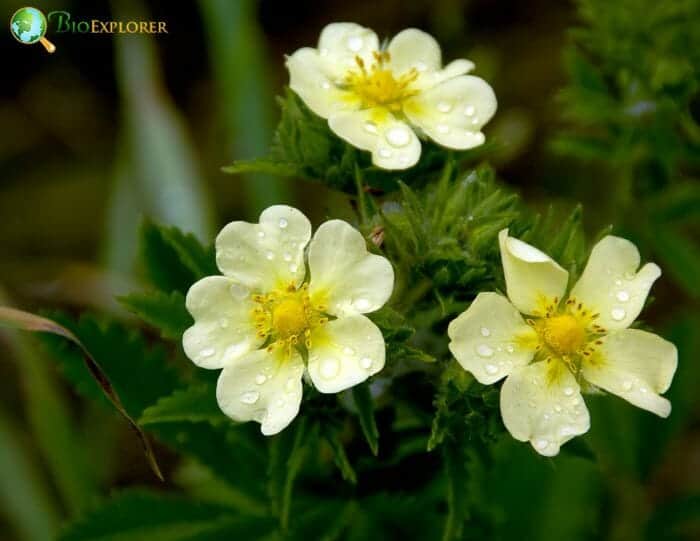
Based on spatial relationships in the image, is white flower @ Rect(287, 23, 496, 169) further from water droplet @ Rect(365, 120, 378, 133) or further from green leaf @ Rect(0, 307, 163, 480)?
green leaf @ Rect(0, 307, 163, 480)

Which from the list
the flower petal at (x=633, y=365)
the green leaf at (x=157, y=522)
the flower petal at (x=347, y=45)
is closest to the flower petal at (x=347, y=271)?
the flower petal at (x=633, y=365)

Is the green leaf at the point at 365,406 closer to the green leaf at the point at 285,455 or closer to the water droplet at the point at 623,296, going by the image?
the green leaf at the point at 285,455

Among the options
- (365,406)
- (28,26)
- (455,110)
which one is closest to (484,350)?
(365,406)

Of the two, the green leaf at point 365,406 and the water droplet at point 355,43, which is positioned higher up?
the water droplet at point 355,43

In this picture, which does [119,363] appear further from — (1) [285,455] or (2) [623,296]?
(2) [623,296]

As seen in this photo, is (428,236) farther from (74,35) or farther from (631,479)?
(74,35)

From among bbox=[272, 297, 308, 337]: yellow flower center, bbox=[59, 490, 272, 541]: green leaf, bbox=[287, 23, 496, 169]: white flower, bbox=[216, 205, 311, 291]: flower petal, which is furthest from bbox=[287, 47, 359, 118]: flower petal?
bbox=[59, 490, 272, 541]: green leaf
